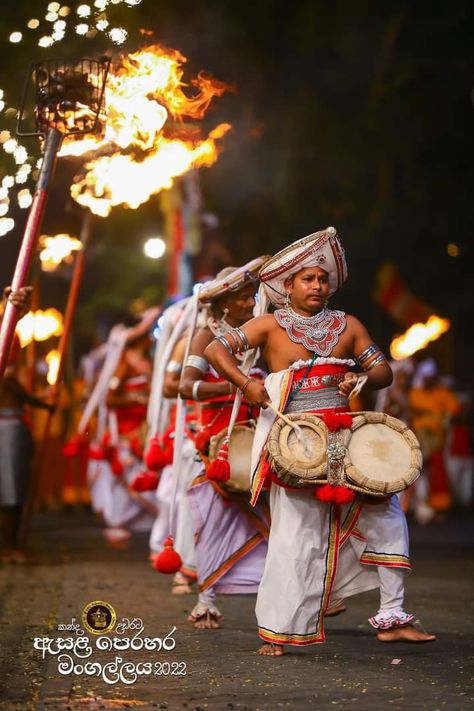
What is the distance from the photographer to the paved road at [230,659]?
18.1ft

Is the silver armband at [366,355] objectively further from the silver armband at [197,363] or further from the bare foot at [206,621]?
the bare foot at [206,621]

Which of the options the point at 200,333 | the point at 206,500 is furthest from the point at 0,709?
the point at 200,333

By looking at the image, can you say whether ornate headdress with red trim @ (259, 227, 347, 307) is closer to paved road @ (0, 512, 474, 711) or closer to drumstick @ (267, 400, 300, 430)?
drumstick @ (267, 400, 300, 430)

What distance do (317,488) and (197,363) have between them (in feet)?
6.05

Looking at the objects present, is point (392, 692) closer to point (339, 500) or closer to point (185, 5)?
point (339, 500)

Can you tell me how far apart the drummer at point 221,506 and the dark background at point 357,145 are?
13.3 meters

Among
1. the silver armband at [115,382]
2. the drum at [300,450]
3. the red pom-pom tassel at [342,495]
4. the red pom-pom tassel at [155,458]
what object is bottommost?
the red pom-pom tassel at [342,495]

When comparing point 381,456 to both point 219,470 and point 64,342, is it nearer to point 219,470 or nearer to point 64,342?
point 219,470

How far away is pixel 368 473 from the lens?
21.9ft

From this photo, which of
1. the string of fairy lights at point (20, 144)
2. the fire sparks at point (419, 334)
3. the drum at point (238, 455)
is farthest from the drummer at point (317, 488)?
the fire sparks at point (419, 334)

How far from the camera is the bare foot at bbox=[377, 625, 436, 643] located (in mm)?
6973

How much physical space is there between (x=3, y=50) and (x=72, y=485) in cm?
734

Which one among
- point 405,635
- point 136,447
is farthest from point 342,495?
point 136,447

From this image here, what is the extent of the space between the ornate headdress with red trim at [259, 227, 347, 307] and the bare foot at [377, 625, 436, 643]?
190cm
